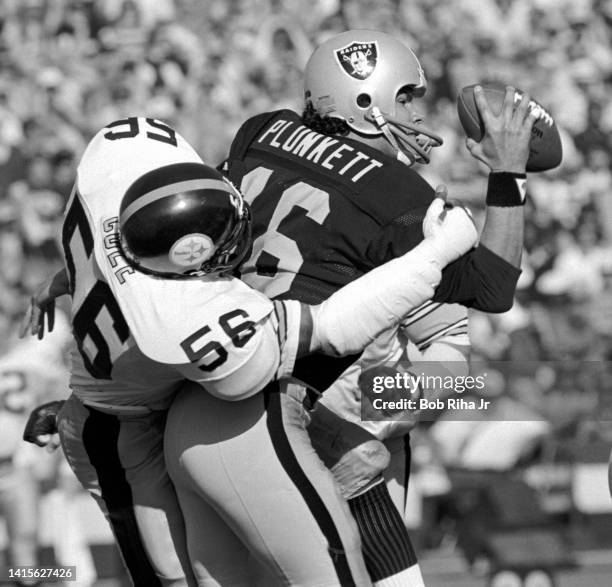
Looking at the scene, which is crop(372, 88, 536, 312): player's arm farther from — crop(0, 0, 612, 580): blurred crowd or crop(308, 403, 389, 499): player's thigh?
crop(0, 0, 612, 580): blurred crowd

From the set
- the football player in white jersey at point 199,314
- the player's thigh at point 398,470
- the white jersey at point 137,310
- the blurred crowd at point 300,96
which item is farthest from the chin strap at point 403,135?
the blurred crowd at point 300,96

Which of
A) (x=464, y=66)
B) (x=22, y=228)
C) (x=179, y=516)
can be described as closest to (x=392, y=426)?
(x=179, y=516)

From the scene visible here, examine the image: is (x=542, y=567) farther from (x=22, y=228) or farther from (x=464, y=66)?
(x=464, y=66)

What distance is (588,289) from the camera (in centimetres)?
905

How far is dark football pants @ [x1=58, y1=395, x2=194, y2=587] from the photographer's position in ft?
12.9

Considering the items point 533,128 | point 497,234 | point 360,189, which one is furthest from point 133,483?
point 533,128

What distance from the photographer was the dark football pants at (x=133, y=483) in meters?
3.92

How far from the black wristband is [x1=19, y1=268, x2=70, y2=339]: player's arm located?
1.42 meters

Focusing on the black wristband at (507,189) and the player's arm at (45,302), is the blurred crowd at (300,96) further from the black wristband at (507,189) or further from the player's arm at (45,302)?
the black wristband at (507,189)

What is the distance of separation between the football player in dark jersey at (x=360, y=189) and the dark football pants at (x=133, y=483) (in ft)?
1.63

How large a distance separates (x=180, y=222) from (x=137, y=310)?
24cm

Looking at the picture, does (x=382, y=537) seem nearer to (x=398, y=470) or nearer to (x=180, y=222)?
(x=398, y=470)

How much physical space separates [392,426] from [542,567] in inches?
110

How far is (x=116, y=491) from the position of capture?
403 centimetres
